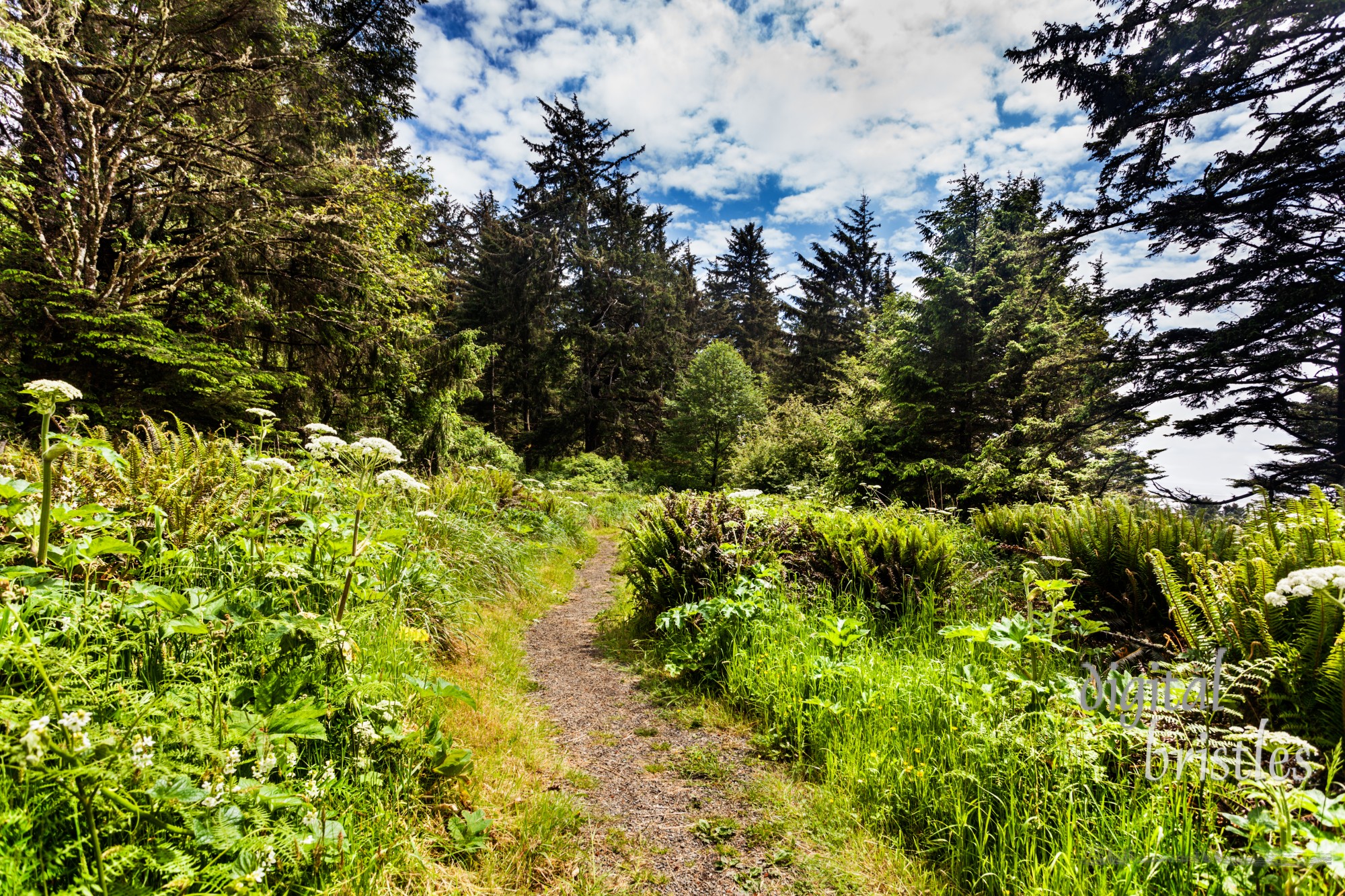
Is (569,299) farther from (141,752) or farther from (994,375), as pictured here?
(141,752)

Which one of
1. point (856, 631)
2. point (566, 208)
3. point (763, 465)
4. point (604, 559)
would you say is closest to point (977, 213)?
point (763, 465)

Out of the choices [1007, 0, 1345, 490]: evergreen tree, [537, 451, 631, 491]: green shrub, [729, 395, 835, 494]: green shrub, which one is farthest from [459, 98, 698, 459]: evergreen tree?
[1007, 0, 1345, 490]: evergreen tree

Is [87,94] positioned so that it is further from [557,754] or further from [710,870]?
[710,870]

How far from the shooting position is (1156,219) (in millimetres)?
10180

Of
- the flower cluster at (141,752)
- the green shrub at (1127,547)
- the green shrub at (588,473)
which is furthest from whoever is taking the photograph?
the green shrub at (588,473)

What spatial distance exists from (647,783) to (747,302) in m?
36.1

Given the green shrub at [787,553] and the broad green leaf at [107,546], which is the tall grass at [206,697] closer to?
the broad green leaf at [107,546]

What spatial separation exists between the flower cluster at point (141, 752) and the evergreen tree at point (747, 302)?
1301 inches

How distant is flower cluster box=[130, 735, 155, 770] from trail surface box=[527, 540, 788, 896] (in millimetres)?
1570

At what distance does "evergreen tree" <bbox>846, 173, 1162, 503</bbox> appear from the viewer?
1027cm

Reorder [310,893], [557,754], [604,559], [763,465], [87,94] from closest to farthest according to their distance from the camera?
[310,893] → [557,754] → [87,94] → [604,559] → [763,465]

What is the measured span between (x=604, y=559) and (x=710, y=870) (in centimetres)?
725

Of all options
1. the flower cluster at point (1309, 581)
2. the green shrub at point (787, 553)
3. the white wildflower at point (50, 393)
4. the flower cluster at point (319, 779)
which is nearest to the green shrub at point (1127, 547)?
the green shrub at point (787, 553)

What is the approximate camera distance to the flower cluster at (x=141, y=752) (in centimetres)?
120
